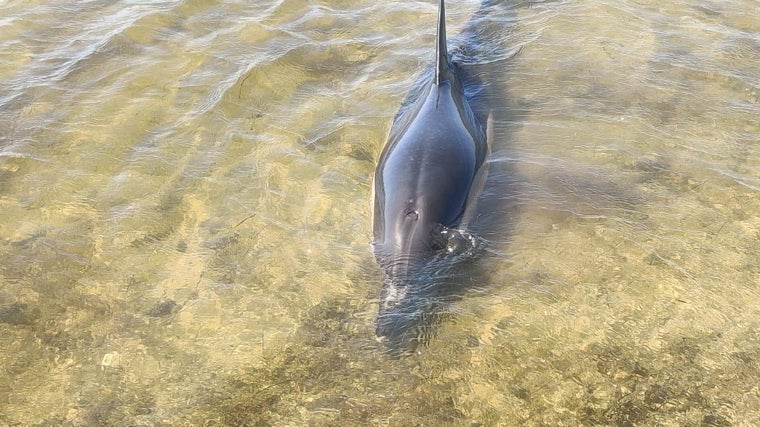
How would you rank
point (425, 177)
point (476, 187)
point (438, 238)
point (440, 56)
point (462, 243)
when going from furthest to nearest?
point (440, 56), point (476, 187), point (425, 177), point (462, 243), point (438, 238)

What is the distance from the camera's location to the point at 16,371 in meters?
3.77

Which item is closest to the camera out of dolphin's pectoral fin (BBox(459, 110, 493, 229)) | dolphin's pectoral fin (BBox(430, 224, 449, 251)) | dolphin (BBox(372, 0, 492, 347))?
dolphin (BBox(372, 0, 492, 347))

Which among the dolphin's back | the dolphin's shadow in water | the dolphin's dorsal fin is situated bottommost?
the dolphin's shadow in water

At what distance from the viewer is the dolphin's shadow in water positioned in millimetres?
4055

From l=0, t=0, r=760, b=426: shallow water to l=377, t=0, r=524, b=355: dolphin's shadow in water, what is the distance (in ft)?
0.14

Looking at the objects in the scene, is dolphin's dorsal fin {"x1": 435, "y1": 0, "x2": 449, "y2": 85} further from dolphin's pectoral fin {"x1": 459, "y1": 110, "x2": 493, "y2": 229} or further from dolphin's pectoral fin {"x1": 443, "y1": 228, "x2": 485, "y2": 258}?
dolphin's pectoral fin {"x1": 443, "y1": 228, "x2": 485, "y2": 258}

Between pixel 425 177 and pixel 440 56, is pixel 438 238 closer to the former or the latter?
pixel 425 177

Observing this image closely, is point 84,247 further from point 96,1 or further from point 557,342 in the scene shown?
point 96,1

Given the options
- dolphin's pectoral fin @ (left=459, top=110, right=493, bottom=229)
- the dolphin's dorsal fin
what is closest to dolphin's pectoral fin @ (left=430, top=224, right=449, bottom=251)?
dolphin's pectoral fin @ (left=459, top=110, right=493, bottom=229)

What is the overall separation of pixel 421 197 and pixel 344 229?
27.6 inches

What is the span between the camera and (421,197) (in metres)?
4.73

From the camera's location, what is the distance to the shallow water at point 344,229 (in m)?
3.61

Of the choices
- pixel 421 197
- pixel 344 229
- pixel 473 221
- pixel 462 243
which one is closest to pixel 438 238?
pixel 462 243

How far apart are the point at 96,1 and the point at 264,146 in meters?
5.14
